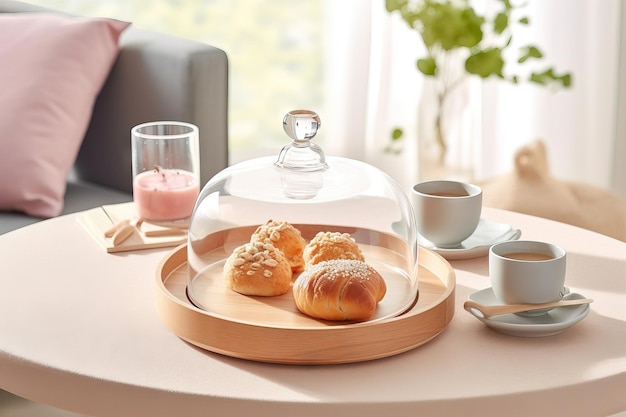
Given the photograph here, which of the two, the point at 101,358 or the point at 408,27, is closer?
the point at 101,358

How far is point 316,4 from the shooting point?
16.0 feet

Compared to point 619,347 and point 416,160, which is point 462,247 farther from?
point 416,160

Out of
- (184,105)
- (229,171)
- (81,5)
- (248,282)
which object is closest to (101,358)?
(248,282)

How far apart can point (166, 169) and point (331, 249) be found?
0.56 m

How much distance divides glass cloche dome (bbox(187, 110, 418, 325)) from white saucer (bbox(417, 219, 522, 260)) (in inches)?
4.8

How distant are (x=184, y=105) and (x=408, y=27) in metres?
1.21

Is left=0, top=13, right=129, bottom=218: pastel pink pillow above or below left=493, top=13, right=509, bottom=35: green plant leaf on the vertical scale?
below

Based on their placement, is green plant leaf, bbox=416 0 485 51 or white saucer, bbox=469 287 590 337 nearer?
white saucer, bbox=469 287 590 337

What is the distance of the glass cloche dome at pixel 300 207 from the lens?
1194mm

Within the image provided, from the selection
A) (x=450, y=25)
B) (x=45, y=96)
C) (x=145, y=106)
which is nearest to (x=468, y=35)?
(x=450, y=25)

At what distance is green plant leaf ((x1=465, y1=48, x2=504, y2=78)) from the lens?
2.95 metres

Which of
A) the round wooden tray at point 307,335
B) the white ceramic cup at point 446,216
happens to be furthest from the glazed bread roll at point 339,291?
the white ceramic cup at point 446,216

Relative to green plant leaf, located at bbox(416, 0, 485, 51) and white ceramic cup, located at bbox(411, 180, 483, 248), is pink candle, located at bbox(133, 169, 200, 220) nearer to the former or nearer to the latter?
white ceramic cup, located at bbox(411, 180, 483, 248)

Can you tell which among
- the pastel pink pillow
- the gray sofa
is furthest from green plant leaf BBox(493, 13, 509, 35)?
the pastel pink pillow
